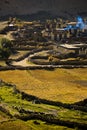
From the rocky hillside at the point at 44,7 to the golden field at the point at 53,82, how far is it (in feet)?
315

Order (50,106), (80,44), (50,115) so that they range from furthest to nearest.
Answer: (80,44) → (50,106) → (50,115)

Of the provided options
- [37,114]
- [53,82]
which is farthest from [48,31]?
[37,114]

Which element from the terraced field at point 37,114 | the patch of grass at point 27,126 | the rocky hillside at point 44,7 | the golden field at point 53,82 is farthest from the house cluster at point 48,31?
the patch of grass at point 27,126

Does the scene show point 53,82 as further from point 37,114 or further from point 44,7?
point 44,7

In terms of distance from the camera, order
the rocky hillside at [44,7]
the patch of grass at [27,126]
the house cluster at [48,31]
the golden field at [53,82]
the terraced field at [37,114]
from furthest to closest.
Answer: the rocky hillside at [44,7] → the house cluster at [48,31] → the golden field at [53,82] → the terraced field at [37,114] → the patch of grass at [27,126]

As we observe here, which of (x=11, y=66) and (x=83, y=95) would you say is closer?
(x=83, y=95)

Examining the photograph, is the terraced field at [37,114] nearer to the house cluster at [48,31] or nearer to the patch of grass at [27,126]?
the patch of grass at [27,126]

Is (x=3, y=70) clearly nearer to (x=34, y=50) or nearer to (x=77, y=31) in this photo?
(x=34, y=50)

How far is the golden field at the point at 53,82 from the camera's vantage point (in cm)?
5904

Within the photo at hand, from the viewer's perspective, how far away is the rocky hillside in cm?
17565

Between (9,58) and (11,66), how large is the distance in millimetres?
11095

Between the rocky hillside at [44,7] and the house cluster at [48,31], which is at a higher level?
the rocky hillside at [44,7]

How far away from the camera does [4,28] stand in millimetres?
129250

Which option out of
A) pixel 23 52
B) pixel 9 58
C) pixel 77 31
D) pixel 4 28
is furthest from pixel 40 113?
pixel 4 28
